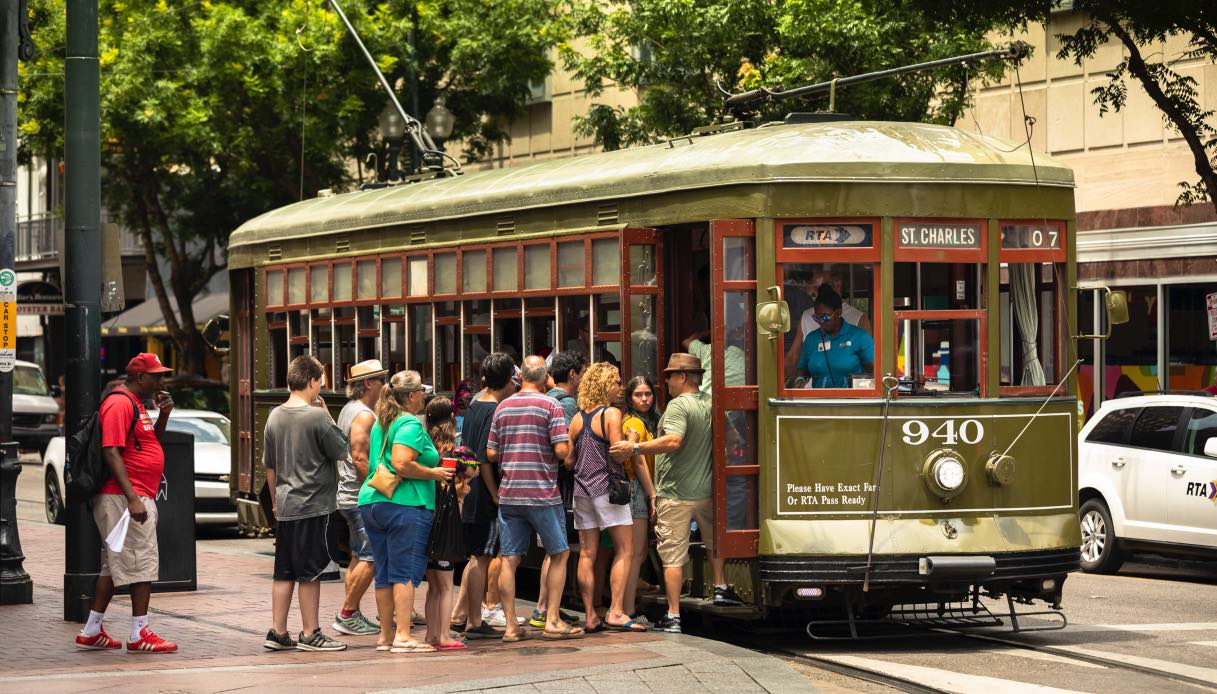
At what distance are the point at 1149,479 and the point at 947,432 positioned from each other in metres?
5.32

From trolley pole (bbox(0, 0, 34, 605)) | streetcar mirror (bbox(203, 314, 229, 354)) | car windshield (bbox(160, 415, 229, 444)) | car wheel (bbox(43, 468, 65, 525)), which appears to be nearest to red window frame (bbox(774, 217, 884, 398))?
trolley pole (bbox(0, 0, 34, 605))

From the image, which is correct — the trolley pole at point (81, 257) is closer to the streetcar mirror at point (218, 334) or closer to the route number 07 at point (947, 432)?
the route number 07 at point (947, 432)

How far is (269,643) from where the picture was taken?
11.0m

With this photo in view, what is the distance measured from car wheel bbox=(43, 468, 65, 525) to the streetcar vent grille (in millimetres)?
10764

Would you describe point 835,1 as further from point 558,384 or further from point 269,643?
point 269,643

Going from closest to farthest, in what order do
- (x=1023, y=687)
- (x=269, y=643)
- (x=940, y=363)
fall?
(x=1023, y=687), (x=269, y=643), (x=940, y=363)

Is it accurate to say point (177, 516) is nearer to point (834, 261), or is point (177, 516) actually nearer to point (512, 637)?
point (512, 637)

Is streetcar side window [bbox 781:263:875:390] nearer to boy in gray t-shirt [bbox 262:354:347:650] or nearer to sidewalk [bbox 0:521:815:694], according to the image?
sidewalk [bbox 0:521:815:694]

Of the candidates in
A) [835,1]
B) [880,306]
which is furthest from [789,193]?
[835,1]

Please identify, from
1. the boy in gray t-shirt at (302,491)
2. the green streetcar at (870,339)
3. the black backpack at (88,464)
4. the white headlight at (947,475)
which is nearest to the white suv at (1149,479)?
the green streetcar at (870,339)

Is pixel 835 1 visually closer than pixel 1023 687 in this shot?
No

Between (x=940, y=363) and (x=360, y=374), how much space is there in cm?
347

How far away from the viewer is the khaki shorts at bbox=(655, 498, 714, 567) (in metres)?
11.6

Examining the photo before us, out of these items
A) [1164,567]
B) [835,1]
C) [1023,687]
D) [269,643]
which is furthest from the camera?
[835,1]
